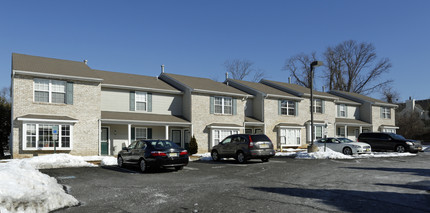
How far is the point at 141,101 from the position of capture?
83.8 feet

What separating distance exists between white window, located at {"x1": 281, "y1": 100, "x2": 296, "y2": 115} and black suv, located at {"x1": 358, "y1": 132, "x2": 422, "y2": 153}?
6.85m

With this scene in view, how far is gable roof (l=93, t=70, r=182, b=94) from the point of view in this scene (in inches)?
959

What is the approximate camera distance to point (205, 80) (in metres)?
31.8

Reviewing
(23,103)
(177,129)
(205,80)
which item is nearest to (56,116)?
(23,103)

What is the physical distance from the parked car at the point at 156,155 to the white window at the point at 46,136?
7.12 metres

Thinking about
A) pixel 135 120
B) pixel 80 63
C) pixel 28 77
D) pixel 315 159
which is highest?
pixel 80 63

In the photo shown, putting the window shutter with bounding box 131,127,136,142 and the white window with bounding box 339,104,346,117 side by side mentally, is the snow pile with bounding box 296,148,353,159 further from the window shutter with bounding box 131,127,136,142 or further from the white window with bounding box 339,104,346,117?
the white window with bounding box 339,104,346,117

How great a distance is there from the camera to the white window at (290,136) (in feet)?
102

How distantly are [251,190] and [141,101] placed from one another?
681 inches

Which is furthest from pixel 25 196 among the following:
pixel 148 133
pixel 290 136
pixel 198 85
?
pixel 290 136

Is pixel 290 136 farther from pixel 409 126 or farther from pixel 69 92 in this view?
pixel 409 126

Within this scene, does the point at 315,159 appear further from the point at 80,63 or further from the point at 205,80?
the point at 80,63

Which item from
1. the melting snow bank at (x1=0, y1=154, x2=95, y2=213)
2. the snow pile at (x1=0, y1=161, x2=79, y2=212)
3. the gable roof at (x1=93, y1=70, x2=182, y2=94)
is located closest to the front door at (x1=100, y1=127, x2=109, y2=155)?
the gable roof at (x1=93, y1=70, x2=182, y2=94)

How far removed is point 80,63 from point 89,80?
4.72 m
